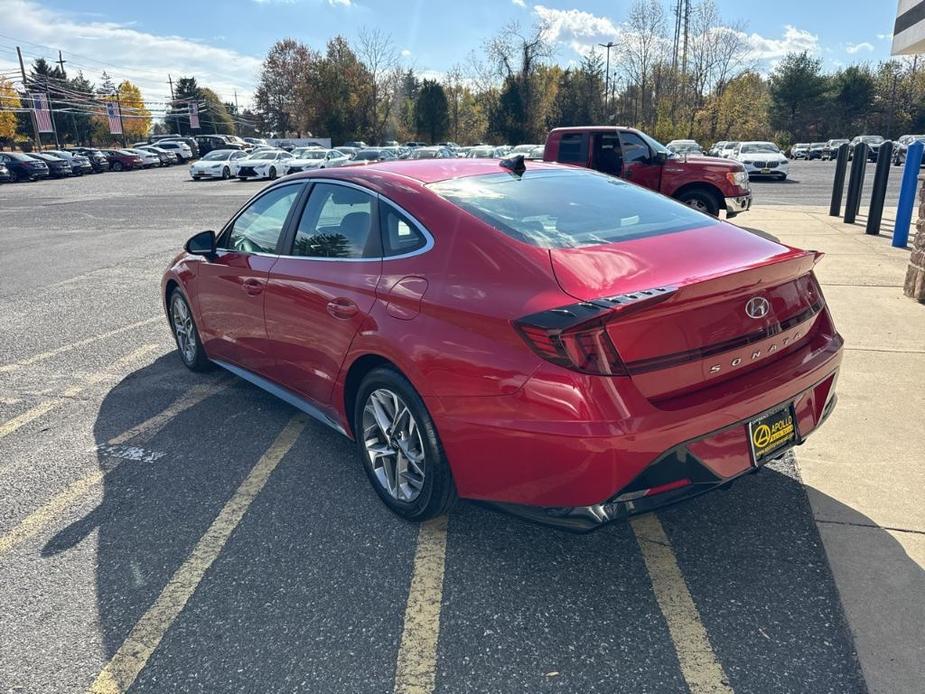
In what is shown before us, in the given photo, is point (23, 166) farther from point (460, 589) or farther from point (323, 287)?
point (460, 589)

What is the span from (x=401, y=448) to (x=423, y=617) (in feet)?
2.59

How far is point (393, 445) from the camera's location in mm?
3152

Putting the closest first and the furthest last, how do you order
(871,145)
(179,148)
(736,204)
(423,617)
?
(423,617) → (736,204) → (871,145) → (179,148)

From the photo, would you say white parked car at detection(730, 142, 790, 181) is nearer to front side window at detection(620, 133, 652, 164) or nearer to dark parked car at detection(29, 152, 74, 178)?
front side window at detection(620, 133, 652, 164)

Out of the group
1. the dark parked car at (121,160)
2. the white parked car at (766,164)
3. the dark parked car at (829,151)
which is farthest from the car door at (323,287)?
the dark parked car at (829,151)

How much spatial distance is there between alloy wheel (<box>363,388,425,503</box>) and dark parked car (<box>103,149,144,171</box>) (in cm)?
5505

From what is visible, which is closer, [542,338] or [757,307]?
[542,338]

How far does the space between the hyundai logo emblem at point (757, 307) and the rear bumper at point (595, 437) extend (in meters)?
0.23

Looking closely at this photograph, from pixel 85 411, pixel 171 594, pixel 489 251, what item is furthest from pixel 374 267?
pixel 85 411

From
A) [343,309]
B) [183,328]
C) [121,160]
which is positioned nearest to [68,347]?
[183,328]

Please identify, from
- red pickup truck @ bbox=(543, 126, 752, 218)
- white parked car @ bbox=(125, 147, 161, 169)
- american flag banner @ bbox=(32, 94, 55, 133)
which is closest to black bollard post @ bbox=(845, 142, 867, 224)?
red pickup truck @ bbox=(543, 126, 752, 218)

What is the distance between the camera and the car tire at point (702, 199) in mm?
12039

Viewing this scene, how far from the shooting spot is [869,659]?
225 centimetres

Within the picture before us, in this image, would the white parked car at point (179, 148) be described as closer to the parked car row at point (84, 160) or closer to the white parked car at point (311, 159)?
the parked car row at point (84, 160)
